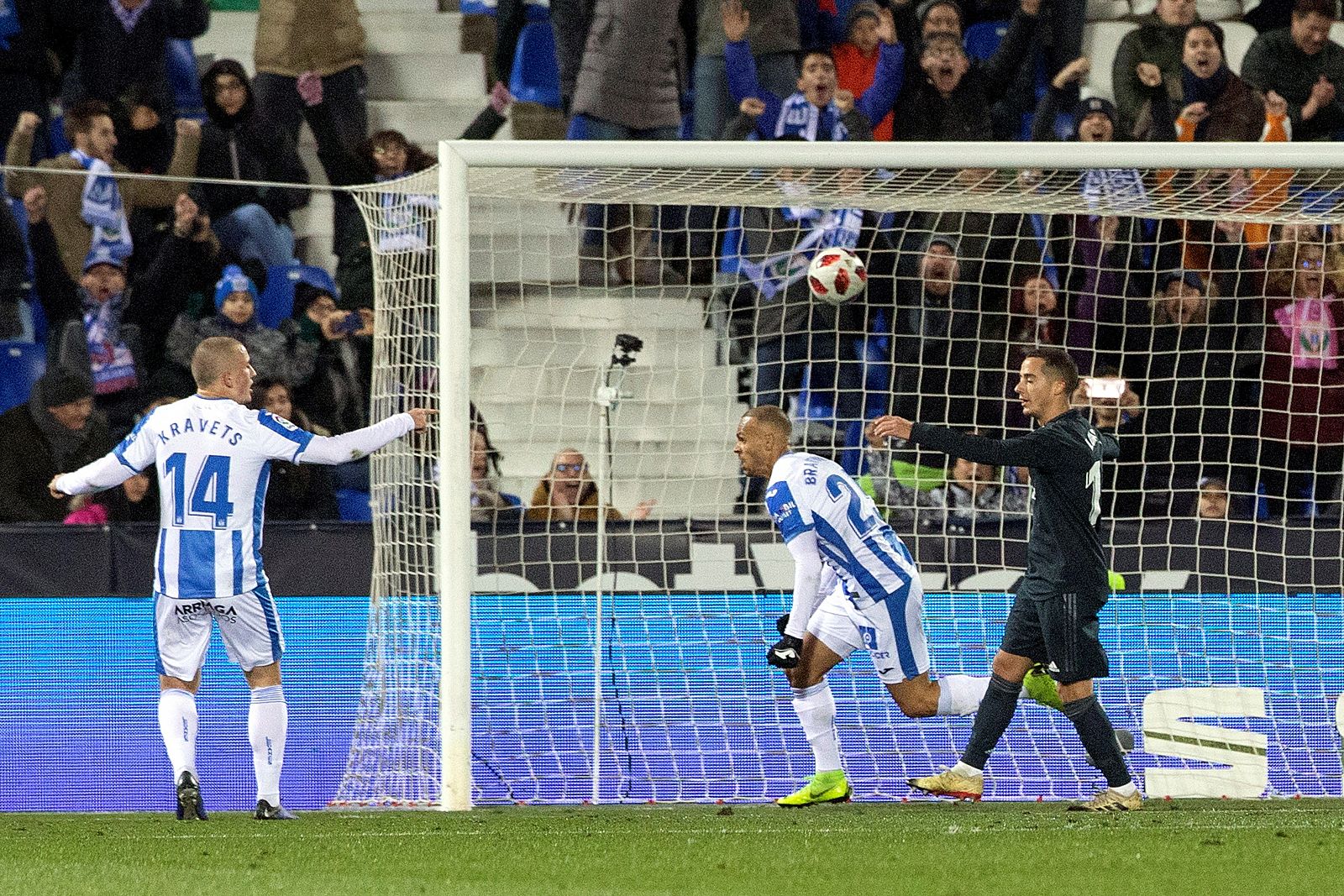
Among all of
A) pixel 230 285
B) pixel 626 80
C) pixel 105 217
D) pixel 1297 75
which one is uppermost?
pixel 1297 75

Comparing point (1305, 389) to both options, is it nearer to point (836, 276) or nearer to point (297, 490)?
point (836, 276)

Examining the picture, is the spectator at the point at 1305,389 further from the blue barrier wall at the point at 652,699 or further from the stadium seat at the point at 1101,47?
the stadium seat at the point at 1101,47

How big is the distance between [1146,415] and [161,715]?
535 cm

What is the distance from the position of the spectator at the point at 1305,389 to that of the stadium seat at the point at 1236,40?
303cm

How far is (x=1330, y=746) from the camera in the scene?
323 inches

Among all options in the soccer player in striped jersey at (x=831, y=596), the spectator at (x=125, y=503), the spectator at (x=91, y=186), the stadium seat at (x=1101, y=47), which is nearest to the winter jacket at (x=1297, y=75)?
the stadium seat at (x=1101, y=47)

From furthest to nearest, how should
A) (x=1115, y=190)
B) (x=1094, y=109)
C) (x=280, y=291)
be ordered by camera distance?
1. (x=1094, y=109)
2. (x=280, y=291)
3. (x=1115, y=190)

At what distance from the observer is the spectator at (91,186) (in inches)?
424

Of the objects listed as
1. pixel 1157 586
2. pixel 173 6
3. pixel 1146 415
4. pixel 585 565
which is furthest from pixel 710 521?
pixel 173 6

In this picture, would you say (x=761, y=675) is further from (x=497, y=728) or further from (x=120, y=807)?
(x=120, y=807)

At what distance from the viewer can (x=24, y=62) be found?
1159 centimetres

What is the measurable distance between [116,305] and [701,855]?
21.2 feet

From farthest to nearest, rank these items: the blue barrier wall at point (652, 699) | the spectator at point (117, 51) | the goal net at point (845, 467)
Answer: the spectator at point (117, 51), the blue barrier wall at point (652, 699), the goal net at point (845, 467)

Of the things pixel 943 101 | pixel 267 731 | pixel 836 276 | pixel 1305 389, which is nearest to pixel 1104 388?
pixel 1305 389
